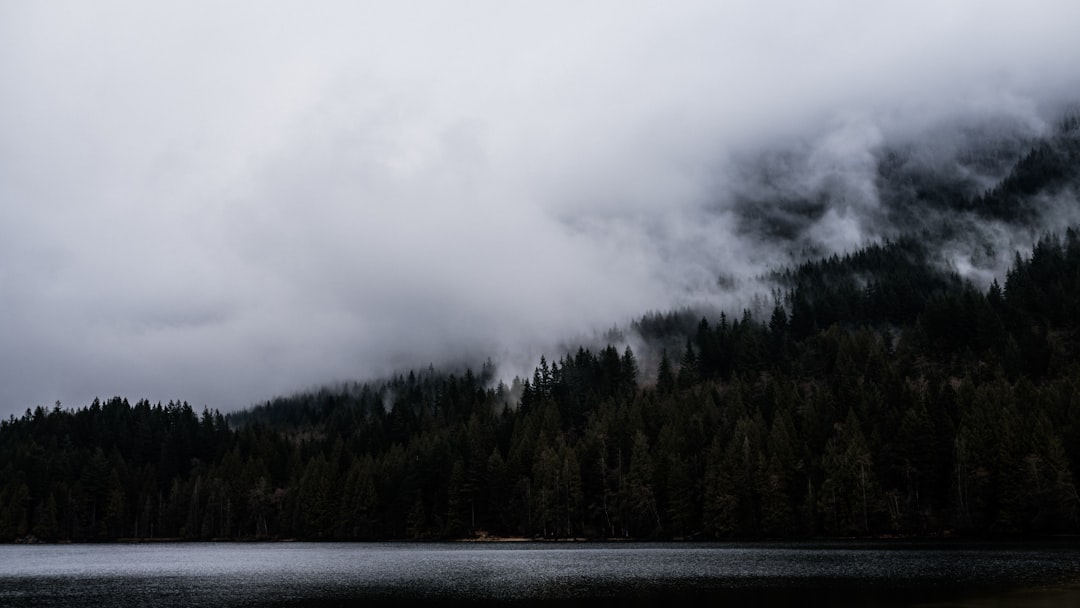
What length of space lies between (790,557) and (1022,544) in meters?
35.0

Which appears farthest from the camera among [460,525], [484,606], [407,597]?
[460,525]

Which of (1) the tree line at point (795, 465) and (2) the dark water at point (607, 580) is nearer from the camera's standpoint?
(2) the dark water at point (607, 580)

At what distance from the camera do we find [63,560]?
4747 inches

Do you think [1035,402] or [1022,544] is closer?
[1022,544]

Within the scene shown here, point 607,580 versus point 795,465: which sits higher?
point 795,465

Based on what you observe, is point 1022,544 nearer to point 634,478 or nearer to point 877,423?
point 877,423

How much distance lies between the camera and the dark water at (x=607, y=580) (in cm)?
5469

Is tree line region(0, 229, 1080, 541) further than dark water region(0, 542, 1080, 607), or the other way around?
tree line region(0, 229, 1080, 541)

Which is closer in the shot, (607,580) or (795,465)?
(607,580)

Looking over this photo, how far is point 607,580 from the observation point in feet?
226

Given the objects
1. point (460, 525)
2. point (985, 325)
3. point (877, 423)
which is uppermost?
point (985, 325)

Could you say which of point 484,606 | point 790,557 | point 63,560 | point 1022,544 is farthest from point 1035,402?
point 63,560

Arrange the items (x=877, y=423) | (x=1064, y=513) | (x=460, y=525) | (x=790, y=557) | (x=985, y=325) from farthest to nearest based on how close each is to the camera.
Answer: (x=985, y=325) < (x=460, y=525) < (x=877, y=423) < (x=1064, y=513) < (x=790, y=557)

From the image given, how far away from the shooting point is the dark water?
5469 centimetres
